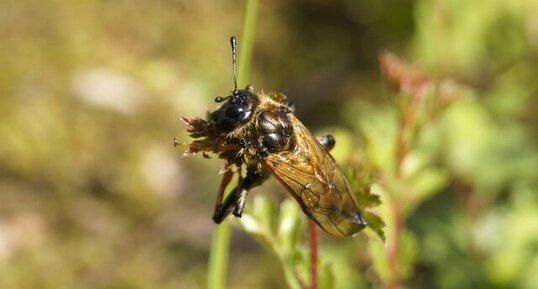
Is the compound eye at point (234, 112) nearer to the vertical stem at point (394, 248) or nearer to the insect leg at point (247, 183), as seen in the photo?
the insect leg at point (247, 183)

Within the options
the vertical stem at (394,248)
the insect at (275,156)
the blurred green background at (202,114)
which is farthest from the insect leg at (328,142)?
the blurred green background at (202,114)

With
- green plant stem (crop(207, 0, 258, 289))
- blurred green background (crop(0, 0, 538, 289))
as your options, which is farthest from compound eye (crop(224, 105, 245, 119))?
blurred green background (crop(0, 0, 538, 289))

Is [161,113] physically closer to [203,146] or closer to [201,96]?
[201,96]

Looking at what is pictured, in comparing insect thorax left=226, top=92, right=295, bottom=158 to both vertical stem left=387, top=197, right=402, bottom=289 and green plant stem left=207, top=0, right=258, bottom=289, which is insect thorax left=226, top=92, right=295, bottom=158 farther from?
vertical stem left=387, top=197, right=402, bottom=289

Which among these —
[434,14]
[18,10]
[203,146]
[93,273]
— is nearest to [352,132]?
[434,14]

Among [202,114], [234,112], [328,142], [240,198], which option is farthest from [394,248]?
[202,114]

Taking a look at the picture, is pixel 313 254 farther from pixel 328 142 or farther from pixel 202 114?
pixel 202 114
